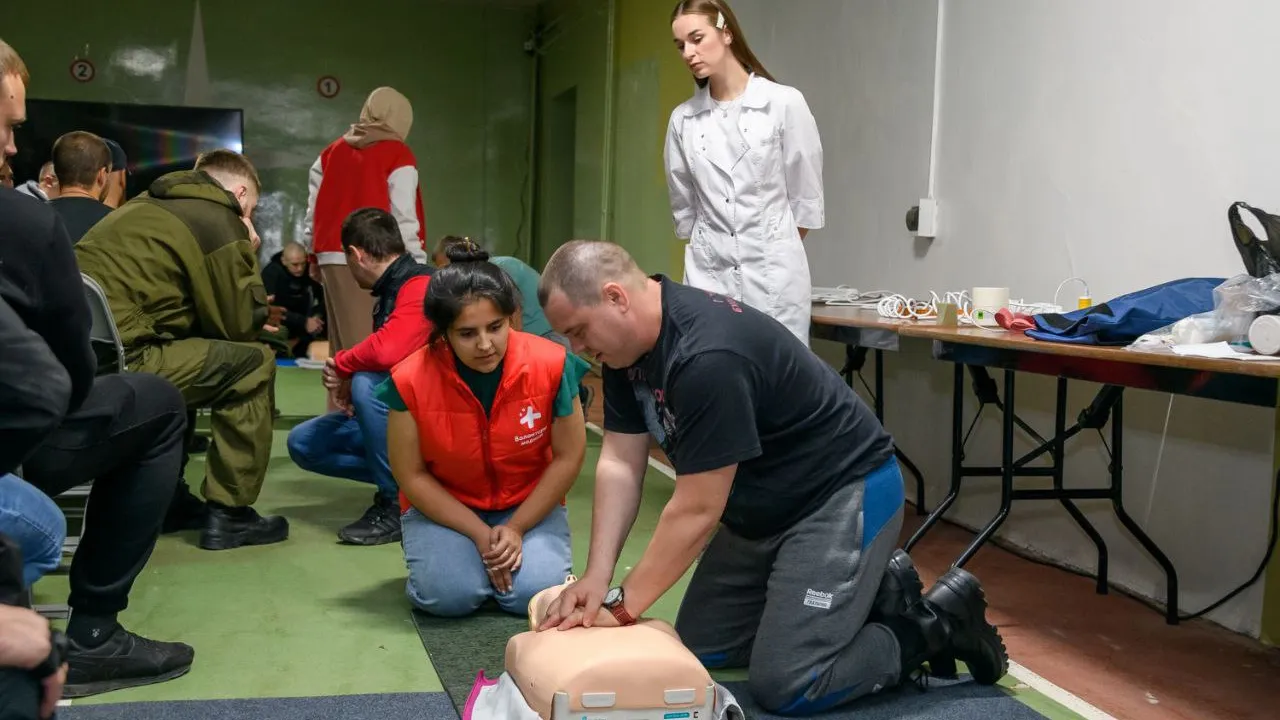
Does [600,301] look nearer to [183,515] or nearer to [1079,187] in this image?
[1079,187]

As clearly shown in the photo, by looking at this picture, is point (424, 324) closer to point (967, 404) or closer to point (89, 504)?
point (89, 504)

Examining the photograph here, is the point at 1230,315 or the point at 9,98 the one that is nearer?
the point at 9,98

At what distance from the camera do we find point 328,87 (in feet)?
33.9

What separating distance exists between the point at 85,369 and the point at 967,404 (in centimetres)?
323

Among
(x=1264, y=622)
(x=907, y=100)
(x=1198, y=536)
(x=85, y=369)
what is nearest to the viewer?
(x=85, y=369)

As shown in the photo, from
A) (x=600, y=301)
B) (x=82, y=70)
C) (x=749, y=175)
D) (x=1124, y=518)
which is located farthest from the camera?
(x=82, y=70)

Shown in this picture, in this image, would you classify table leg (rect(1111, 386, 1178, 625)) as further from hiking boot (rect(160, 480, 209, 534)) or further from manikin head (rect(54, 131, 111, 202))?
manikin head (rect(54, 131, 111, 202))

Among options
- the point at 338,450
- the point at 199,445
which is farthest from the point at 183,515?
the point at 199,445

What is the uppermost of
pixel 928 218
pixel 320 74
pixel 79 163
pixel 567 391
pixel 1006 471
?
pixel 320 74

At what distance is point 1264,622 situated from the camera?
9.17ft

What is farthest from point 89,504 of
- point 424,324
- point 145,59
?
point 145,59

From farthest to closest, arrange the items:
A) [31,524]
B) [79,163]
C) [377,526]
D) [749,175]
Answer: [79,163], [377,526], [749,175], [31,524]

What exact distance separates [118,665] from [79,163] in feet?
7.94

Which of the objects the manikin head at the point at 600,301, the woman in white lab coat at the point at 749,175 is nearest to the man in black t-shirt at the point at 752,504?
the manikin head at the point at 600,301
